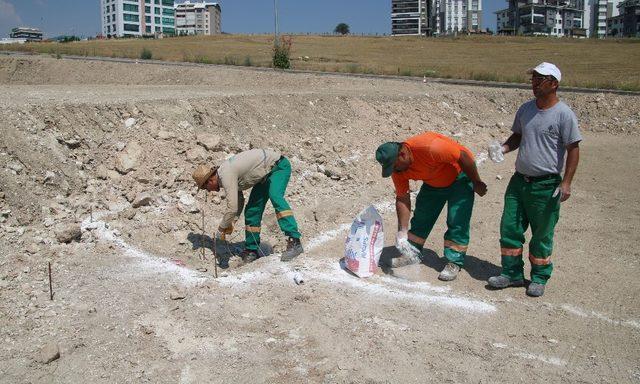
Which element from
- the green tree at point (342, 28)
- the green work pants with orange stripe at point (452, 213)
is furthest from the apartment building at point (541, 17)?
the green work pants with orange stripe at point (452, 213)

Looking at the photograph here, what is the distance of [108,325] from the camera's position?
13.7 feet

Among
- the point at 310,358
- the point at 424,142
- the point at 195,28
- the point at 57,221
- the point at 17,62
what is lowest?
the point at 310,358

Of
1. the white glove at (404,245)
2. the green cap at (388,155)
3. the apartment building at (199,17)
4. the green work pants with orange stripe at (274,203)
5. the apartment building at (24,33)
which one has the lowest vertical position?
the white glove at (404,245)

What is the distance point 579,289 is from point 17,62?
24065 mm

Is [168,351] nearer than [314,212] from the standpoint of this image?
Yes

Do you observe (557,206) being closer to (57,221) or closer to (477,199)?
(477,199)

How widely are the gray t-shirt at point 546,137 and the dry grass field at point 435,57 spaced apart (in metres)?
17.4

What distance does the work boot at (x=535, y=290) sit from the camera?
15.3ft

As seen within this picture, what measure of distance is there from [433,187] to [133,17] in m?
103

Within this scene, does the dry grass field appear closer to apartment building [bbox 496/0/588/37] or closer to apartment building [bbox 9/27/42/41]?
apartment building [bbox 496/0/588/37]

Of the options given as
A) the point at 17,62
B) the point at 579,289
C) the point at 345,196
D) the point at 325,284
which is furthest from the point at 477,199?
the point at 17,62

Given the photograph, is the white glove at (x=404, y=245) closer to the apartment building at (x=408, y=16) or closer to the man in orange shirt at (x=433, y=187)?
the man in orange shirt at (x=433, y=187)

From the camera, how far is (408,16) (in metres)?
113

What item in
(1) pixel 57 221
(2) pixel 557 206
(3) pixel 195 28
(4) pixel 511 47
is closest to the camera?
(2) pixel 557 206
